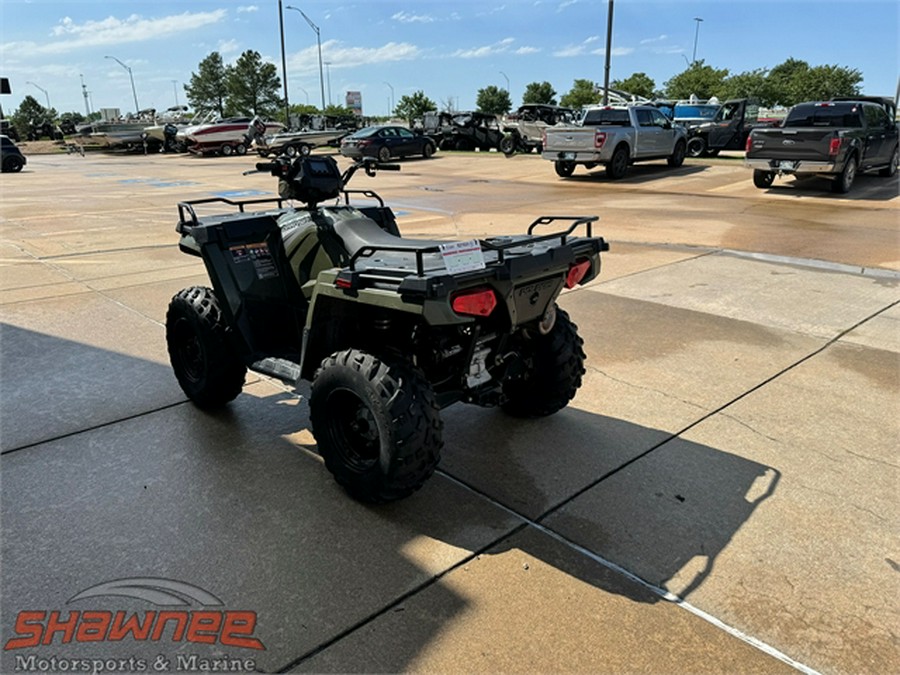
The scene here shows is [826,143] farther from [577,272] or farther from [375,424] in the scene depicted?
[375,424]

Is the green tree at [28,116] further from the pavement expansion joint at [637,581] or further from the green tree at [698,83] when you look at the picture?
the pavement expansion joint at [637,581]

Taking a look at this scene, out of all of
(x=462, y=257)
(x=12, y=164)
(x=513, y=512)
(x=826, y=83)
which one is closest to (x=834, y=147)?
(x=513, y=512)

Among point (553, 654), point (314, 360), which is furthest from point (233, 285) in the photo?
point (553, 654)

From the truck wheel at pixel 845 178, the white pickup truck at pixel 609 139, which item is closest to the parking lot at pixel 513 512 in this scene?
the truck wheel at pixel 845 178

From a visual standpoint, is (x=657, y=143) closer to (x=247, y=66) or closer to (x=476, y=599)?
(x=476, y=599)

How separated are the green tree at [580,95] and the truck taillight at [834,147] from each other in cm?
5612

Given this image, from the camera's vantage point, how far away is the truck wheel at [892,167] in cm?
1552

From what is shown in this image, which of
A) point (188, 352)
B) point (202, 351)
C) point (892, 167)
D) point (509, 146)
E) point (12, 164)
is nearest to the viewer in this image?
point (202, 351)

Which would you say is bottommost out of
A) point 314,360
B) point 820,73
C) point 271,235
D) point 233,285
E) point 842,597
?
point 842,597

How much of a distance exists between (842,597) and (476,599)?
138 centimetres

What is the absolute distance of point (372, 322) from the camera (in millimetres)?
3084

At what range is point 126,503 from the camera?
300 centimetres

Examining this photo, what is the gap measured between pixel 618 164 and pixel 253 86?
6668 cm

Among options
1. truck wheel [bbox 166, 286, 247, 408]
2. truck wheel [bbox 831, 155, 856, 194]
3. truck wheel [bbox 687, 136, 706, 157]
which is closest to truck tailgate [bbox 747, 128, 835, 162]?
truck wheel [bbox 831, 155, 856, 194]
